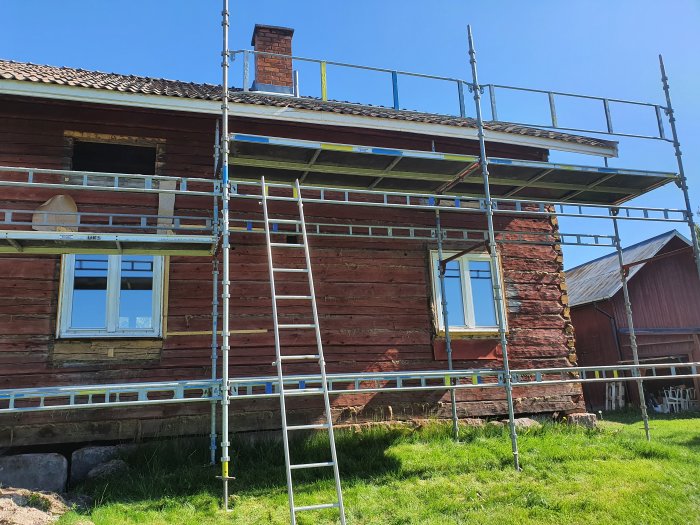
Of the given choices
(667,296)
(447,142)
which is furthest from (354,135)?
(667,296)

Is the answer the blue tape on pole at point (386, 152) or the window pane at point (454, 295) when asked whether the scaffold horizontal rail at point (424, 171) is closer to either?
the blue tape on pole at point (386, 152)

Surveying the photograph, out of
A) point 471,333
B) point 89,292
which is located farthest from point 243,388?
point 471,333

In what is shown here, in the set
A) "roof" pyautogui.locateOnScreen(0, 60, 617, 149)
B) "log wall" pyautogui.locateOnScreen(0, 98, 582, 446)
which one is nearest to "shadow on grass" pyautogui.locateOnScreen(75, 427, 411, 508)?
"log wall" pyautogui.locateOnScreen(0, 98, 582, 446)

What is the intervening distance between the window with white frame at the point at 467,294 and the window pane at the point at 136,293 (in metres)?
4.90

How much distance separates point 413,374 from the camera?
6703 mm

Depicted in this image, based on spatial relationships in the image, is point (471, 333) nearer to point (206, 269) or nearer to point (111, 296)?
point (206, 269)

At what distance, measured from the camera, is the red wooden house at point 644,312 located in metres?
18.5

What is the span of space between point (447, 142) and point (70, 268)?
23.3ft

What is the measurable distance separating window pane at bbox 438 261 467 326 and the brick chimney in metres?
5.10

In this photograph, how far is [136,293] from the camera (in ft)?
27.8

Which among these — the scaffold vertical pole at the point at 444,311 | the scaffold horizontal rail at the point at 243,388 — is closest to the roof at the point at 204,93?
the scaffold vertical pole at the point at 444,311

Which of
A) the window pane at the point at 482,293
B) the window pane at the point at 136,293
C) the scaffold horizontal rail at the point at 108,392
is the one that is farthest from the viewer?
the window pane at the point at 482,293

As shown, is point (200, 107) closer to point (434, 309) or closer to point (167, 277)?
point (167, 277)

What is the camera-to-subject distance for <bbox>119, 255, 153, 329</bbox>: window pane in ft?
27.4
